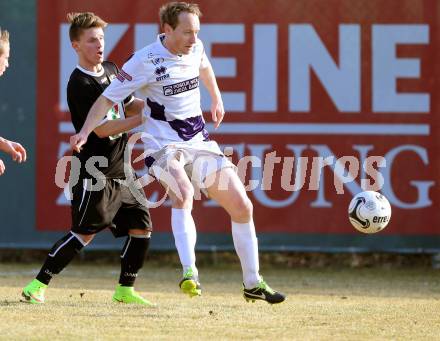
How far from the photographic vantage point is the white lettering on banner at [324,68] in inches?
452

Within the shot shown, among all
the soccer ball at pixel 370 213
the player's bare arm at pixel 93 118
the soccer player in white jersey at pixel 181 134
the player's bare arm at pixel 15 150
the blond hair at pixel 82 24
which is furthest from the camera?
the soccer ball at pixel 370 213

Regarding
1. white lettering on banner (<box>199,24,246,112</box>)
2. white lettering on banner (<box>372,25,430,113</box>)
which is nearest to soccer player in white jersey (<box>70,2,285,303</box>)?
white lettering on banner (<box>199,24,246,112</box>)

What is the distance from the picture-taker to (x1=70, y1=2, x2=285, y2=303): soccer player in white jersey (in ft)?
23.7

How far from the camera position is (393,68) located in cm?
1150

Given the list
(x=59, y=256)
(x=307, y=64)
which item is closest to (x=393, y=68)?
(x=307, y=64)

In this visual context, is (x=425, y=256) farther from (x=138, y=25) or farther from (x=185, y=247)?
(x=185, y=247)

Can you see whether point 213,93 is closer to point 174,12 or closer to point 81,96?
point 174,12

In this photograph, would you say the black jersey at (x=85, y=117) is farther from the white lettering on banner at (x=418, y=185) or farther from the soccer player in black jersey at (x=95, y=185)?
the white lettering on banner at (x=418, y=185)

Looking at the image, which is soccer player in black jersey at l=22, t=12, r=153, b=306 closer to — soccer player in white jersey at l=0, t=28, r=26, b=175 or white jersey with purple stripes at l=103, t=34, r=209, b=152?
white jersey with purple stripes at l=103, t=34, r=209, b=152

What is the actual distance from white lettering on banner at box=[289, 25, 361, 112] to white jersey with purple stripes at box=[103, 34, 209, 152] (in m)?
4.14

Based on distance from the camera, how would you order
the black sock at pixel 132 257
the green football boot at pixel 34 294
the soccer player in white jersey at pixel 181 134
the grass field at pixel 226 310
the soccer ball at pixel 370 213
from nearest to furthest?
the grass field at pixel 226 310
the soccer player in white jersey at pixel 181 134
the green football boot at pixel 34 294
the black sock at pixel 132 257
the soccer ball at pixel 370 213

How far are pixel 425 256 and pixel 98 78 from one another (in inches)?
221

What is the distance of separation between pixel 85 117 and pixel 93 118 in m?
0.48

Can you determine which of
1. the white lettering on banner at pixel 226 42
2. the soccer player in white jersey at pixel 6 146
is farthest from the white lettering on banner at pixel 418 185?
the soccer player in white jersey at pixel 6 146
